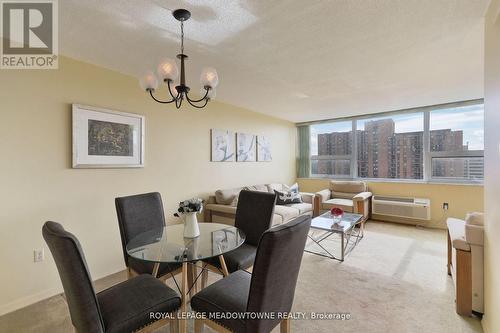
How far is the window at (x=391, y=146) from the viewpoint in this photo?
4.80m

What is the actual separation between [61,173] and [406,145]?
5827 millimetres

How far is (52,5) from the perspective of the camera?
5.35ft

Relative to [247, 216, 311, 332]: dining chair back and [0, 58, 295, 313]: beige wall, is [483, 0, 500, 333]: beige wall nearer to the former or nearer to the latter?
[247, 216, 311, 332]: dining chair back

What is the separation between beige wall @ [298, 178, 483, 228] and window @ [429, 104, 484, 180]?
10.3 inches

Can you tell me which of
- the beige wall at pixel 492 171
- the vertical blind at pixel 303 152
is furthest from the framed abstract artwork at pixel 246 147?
the beige wall at pixel 492 171

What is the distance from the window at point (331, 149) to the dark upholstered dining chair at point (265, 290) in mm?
4875

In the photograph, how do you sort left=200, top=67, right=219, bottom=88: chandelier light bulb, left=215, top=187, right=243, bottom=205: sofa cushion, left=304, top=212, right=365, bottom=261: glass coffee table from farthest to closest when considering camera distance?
left=215, top=187, right=243, bottom=205: sofa cushion → left=304, top=212, right=365, bottom=261: glass coffee table → left=200, top=67, right=219, bottom=88: chandelier light bulb

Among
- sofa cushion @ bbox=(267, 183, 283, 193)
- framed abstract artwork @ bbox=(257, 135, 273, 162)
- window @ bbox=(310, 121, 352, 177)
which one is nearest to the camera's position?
A: sofa cushion @ bbox=(267, 183, 283, 193)

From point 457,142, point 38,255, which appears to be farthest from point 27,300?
point 457,142

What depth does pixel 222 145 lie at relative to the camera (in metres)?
4.13

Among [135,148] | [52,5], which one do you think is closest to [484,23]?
[52,5]

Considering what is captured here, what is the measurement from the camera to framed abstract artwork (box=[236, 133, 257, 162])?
4471mm

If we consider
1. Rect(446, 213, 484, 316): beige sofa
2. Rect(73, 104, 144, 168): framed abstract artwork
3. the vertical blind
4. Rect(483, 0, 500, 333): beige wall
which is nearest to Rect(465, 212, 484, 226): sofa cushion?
Rect(446, 213, 484, 316): beige sofa

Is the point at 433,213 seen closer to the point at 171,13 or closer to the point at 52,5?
the point at 171,13
